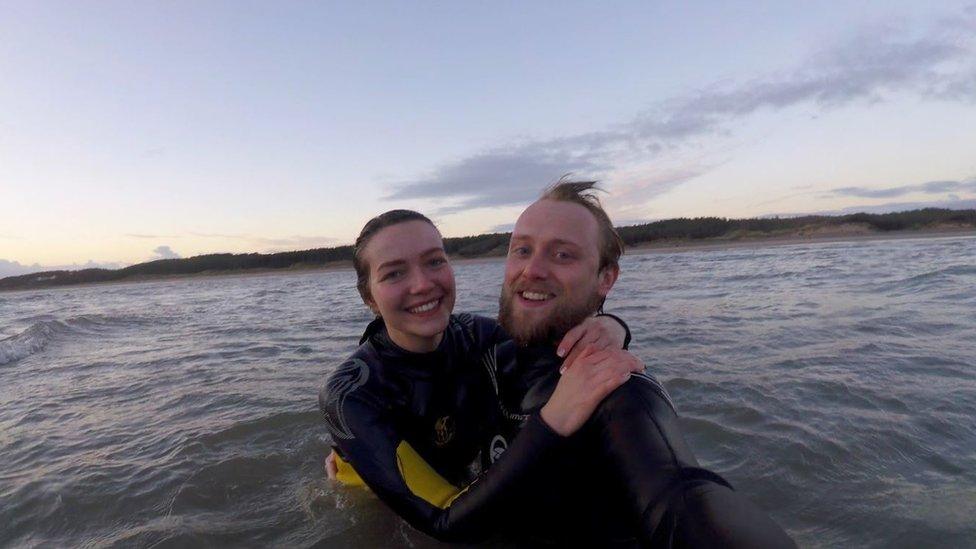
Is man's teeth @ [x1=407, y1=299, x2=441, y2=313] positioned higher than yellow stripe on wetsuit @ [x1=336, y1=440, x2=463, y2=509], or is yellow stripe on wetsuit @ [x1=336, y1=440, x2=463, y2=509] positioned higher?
man's teeth @ [x1=407, y1=299, x2=441, y2=313]

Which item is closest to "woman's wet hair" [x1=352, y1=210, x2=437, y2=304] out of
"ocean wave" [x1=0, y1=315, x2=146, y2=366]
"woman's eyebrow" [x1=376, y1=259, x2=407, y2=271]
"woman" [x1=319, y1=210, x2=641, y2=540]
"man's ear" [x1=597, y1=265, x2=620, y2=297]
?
"woman" [x1=319, y1=210, x2=641, y2=540]

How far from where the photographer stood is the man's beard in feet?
9.68

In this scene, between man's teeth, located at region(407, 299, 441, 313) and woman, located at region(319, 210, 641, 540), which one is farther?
man's teeth, located at region(407, 299, 441, 313)

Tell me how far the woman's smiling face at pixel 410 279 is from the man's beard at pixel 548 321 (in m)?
0.52

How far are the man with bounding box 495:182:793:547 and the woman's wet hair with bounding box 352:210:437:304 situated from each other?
79 centimetres

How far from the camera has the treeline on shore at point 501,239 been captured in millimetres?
41719

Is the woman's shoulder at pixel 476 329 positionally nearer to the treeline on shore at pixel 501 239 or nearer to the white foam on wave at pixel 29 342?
the white foam on wave at pixel 29 342

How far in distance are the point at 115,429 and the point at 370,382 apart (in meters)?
4.81

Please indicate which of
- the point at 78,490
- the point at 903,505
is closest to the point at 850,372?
the point at 903,505

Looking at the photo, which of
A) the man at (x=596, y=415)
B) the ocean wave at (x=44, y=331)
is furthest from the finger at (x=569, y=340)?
the ocean wave at (x=44, y=331)

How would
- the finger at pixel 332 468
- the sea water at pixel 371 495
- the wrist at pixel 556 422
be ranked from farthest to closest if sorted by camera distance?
the finger at pixel 332 468, the sea water at pixel 371 495, the wrist at pixel 556 422

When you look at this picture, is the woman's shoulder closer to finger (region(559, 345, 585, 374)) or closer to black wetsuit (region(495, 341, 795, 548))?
black wetsuit (region(495, 341, 795, 548))

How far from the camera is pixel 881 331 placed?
8609 mm

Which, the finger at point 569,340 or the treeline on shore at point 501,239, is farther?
the treeline on shore at point 501,239
